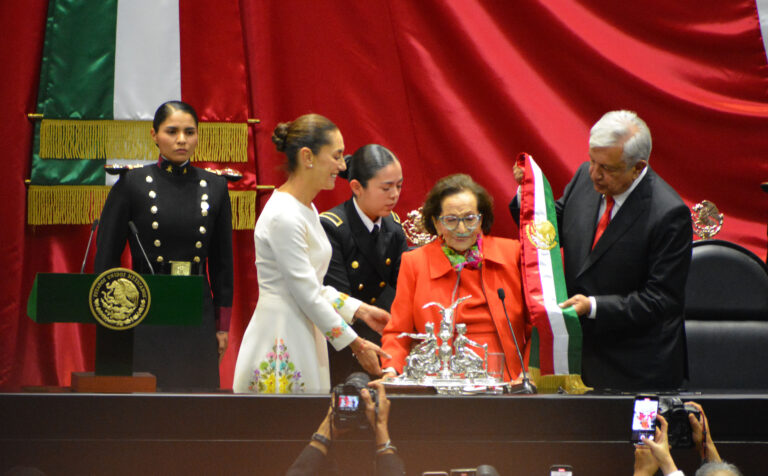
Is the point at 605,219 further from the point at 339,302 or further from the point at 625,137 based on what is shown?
the point at 339,302

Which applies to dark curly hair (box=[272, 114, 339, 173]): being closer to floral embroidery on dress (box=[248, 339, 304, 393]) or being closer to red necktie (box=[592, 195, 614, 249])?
floral embroidery on dress (box=[248, 339, 304, 393])

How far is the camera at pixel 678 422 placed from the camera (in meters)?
1.85

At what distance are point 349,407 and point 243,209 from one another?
2406 mm

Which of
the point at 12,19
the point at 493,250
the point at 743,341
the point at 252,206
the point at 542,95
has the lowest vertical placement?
the point at 743,341

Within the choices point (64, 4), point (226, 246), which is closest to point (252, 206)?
point (226, 246)

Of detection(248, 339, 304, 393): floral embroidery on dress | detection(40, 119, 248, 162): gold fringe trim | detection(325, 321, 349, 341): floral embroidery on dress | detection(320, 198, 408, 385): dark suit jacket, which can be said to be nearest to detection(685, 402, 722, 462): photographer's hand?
detection(325, 321, 349, 341): floral embroidery on dress

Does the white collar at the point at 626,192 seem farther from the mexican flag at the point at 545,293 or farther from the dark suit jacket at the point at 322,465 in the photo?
the dark suit jacket at the point at 322,465

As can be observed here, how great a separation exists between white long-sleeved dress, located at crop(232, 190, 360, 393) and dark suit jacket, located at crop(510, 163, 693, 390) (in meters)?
0.77

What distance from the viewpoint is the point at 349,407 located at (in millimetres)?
1792

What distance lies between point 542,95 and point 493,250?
1.68 metres

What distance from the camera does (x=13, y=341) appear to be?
397 centimetres

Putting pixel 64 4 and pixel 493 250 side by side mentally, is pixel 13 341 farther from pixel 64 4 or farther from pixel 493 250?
pixel 493 250

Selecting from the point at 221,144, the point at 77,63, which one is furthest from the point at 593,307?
the point at 77,63

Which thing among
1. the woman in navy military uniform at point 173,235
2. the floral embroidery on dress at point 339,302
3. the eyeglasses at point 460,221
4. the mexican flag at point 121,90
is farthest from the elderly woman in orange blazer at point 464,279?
the mexican flag at point 121,90
